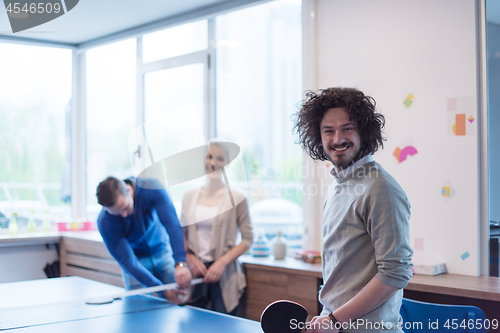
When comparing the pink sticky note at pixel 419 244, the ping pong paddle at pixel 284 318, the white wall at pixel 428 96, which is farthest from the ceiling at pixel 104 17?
the ping pong paddle at pixel 284 318

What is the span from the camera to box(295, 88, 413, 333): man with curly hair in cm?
133

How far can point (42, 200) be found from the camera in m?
4.67

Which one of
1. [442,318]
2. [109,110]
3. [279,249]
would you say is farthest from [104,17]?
[442,318]

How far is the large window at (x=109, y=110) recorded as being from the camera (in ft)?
14.9

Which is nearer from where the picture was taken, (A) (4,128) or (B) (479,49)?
(B) (479,49)

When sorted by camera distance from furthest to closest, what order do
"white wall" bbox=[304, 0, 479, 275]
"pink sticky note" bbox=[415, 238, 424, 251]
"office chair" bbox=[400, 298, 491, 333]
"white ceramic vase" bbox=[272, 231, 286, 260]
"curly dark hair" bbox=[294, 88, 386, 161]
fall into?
"white ceramic vase" bbox=[272, 231, 286, 260], "pink sticky note" bbox=[415, 238, 424, 251], "white wall" bbox=[304, 0, 479, 275], "office chair" bbox=[400, 298, 491, 333], "curly dark hair" bbox=[294, 88, 386, 161]

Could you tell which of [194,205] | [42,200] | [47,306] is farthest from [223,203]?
[42,200]

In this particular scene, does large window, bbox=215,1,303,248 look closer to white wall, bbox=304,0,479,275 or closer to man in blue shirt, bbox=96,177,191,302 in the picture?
white wall, bbox=304,0,479,275

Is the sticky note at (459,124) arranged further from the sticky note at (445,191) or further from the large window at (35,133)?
the large window at (35,133)

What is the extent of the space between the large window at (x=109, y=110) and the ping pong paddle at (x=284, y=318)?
3362 mm

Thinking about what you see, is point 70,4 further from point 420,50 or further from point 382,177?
point 382,177

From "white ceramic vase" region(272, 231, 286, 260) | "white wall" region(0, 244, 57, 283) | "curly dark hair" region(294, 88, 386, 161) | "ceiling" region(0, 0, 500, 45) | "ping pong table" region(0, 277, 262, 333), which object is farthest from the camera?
"white wall" region(0, 244, 57, 283)

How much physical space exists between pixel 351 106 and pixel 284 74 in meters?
2.02

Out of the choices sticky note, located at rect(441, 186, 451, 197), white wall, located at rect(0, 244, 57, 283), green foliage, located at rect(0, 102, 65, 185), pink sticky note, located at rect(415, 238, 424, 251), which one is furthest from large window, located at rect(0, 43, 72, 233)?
sticky note, located at rect(441, 186, 451, 197)
